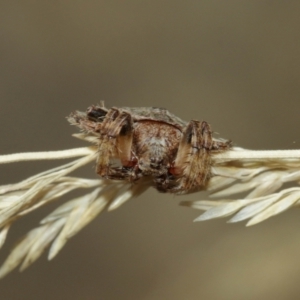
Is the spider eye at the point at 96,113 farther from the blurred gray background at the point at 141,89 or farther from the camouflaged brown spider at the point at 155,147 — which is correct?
the blurred gray background at the point at 141,89

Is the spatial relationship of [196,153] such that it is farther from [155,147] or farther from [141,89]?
[141,89]

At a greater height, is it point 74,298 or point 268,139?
point 268,139

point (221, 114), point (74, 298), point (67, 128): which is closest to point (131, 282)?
point (74, 298)

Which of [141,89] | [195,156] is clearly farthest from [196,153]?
[141,89]

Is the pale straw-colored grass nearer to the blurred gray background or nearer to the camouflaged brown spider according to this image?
the camouflaged brown spider

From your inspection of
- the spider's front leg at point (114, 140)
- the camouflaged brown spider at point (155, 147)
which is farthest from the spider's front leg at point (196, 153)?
the spider's front leg at point (114, 140)

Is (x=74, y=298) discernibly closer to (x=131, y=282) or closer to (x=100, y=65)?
(x=131, y=282)
